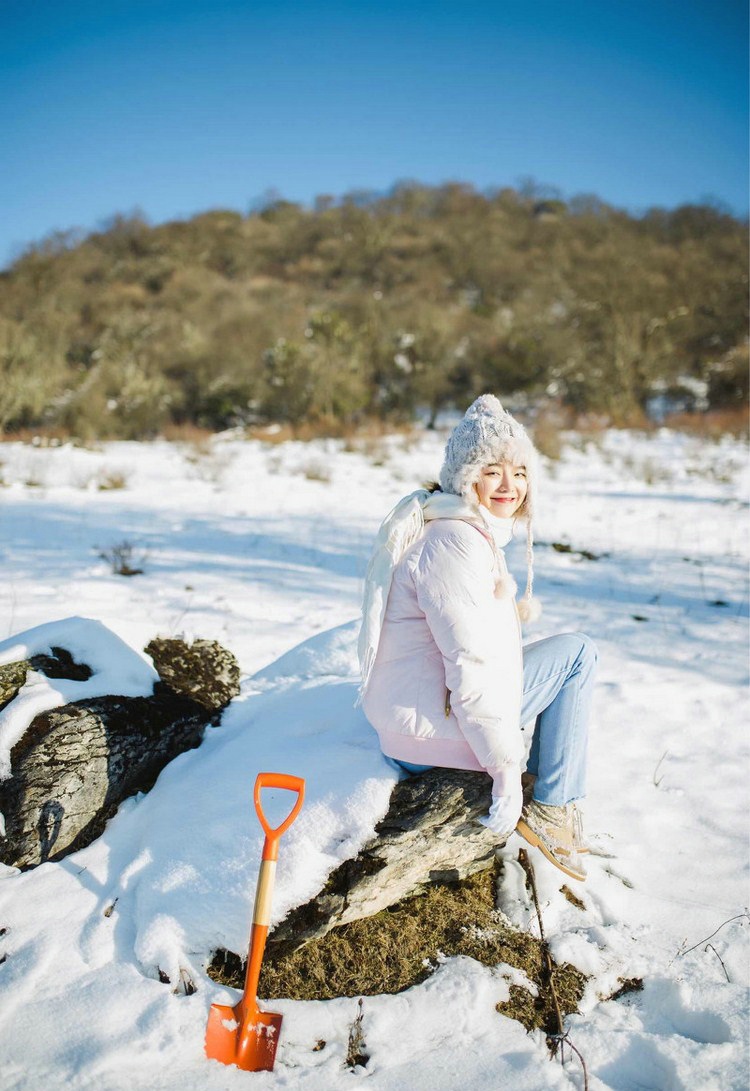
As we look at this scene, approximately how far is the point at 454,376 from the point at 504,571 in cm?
1569

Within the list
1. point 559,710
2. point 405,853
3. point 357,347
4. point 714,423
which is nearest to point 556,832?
point 559,710

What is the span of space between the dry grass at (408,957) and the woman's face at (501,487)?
49.9 inches

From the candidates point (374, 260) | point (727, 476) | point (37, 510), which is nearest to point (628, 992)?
point (37, 510)

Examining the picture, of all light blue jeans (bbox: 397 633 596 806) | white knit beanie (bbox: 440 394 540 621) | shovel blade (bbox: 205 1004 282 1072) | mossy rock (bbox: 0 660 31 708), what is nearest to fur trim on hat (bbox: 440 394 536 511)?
white knit beanie (bbox: 440 394 540 621)

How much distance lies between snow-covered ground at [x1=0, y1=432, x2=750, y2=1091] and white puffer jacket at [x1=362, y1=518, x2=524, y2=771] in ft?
0.77

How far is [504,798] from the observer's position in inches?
72.9

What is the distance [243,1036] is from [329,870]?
1.42 ft

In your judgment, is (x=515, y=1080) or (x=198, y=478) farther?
(x=198, y=478)

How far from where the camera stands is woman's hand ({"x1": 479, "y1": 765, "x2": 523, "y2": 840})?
1.85 m

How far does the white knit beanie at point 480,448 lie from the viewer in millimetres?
2023

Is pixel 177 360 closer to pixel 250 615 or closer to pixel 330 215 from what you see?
pixel 250 615

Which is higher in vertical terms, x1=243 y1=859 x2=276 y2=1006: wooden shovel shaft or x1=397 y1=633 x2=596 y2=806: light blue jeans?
x1=397 y1=633 x2=596 y2=806: light blue jeans

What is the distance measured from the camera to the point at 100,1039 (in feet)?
5.05

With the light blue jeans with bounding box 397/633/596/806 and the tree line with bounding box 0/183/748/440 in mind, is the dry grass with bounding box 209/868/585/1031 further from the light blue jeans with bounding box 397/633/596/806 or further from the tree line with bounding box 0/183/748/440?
the tree line with bounding box 0/183/748/440
